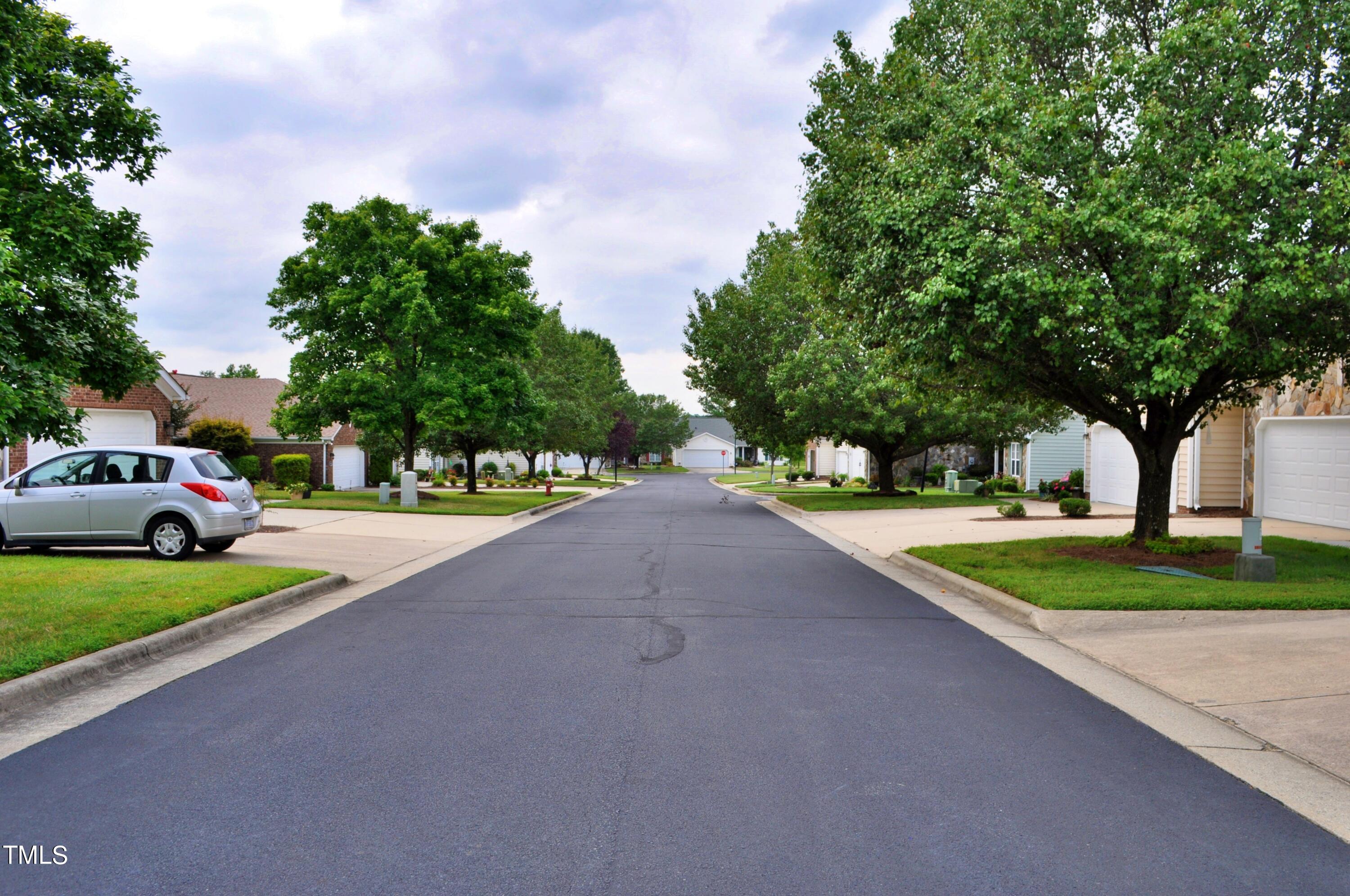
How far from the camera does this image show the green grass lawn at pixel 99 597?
7086mm

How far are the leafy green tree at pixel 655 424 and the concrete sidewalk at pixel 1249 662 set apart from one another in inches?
3019

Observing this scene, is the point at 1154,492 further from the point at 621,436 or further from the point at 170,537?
the point at 621,436

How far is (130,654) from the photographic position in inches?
284

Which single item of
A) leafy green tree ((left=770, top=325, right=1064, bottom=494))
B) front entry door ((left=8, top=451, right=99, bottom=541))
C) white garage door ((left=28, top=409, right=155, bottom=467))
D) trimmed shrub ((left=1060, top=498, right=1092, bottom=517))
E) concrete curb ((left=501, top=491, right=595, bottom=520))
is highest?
leafy green tree ((left=770, top=325, right=1064, bottom=494))

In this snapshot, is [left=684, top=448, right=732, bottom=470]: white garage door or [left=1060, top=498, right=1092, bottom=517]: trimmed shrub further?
[left=684, top=448, right=732, bottom=470]: white garage door

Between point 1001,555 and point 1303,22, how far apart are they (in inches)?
303

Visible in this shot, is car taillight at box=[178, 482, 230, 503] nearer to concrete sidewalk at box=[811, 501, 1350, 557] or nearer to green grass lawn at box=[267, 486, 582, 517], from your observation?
concrete sidewalk at box=[811, 501, 1350, 557]

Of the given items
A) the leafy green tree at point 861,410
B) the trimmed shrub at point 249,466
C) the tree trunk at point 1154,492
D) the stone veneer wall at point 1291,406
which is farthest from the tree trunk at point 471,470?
the tree trunk at point 1154,492

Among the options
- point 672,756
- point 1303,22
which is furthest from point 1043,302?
point 672,756

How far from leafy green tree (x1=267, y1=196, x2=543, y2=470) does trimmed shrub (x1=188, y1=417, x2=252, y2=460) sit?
6.77 metres

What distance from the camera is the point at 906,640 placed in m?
8.28

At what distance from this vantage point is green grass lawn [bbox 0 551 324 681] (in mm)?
7086

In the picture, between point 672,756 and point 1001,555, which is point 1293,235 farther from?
point 672,756

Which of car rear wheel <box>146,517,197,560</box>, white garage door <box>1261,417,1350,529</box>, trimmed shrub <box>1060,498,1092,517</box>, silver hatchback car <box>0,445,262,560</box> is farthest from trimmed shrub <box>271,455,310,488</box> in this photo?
white garage door <box>1261,417,1350,529</box>
